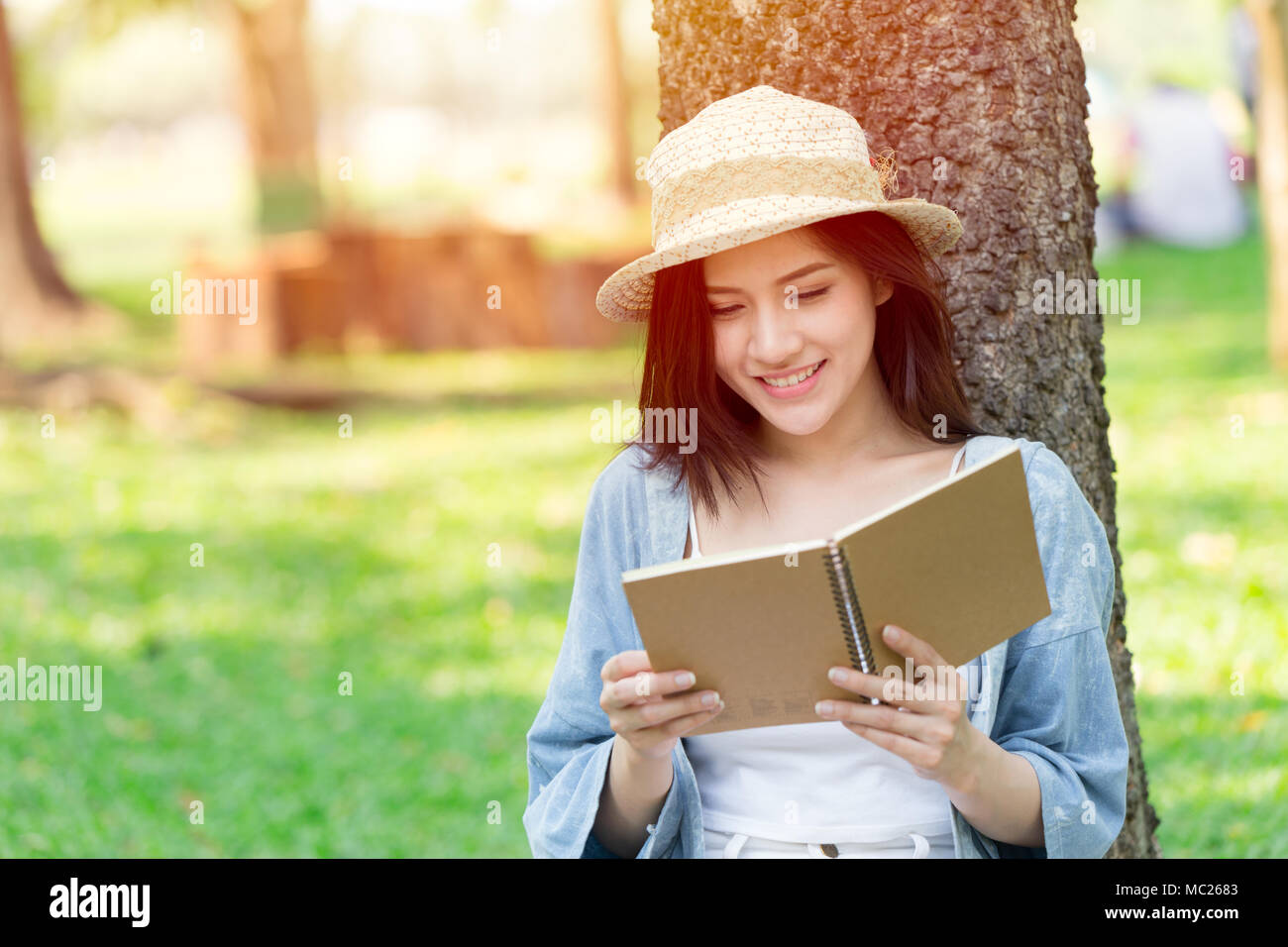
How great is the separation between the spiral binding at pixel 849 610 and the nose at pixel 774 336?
0.50 meters

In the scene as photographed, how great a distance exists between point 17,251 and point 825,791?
1247 centimetres

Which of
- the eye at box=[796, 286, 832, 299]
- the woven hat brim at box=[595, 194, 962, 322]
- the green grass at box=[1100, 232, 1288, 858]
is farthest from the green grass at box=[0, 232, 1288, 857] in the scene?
the eye at box=[796, 286, 832, 299]

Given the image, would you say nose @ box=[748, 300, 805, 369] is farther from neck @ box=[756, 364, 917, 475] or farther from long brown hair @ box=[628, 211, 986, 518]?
neck @ box=[756, 364, 917, 475]

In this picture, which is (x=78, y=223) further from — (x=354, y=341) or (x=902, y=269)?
(x=902, y=269)

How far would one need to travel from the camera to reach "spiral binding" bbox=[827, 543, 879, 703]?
6.22ft

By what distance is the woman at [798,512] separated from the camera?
2.24 m

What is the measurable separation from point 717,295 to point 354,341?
1129cm

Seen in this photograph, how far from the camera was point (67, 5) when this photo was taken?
17.2 metres

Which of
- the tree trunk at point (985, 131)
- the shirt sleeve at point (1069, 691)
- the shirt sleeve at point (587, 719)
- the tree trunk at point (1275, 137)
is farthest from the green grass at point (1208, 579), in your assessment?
the shirt sleeve at point (587, 719)

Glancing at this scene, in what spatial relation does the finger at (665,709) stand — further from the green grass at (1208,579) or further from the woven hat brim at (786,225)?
the green grass at (1208,579)

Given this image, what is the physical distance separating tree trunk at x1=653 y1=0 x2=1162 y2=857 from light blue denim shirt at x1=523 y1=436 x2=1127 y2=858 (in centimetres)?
42

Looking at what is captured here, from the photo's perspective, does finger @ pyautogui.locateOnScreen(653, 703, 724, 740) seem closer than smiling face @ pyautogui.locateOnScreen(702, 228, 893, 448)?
Yes

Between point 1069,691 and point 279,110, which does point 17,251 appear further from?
point 1069,691

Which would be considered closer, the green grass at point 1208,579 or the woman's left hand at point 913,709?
the woman's left hand at point 913,709
